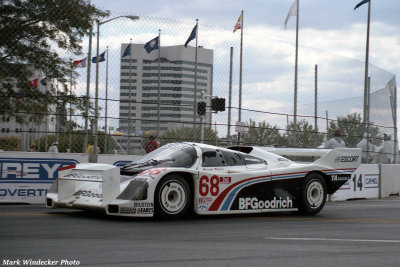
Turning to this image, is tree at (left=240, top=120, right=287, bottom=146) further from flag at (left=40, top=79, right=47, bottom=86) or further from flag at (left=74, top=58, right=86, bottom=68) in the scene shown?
flag at (left=40, top=79, right=47, bottom=86)

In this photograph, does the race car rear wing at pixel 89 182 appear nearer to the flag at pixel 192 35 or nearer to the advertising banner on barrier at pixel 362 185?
the flag at pixel 192 35

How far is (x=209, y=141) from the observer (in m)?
15.2

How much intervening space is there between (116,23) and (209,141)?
3.46 metres

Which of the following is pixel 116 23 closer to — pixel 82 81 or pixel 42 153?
pixel 82 81

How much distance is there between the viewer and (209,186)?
33.3 feet

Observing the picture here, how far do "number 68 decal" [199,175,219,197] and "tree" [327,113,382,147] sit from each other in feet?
27.9

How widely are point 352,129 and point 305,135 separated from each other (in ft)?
7.33

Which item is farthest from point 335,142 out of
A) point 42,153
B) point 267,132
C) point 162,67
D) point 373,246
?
point 373,246

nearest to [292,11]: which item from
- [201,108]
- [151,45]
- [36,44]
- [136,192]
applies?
[201,108]

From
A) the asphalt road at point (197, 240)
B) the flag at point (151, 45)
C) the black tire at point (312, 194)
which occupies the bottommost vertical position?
the asphalt road at point (197, 240)

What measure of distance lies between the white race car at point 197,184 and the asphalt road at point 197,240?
24 cm

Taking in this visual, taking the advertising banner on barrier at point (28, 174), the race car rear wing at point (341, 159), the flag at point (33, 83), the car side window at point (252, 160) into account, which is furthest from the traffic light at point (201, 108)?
the car side window at point (252, 160)

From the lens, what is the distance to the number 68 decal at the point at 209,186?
1006cm

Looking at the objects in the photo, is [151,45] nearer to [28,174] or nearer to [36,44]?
[36,44]
